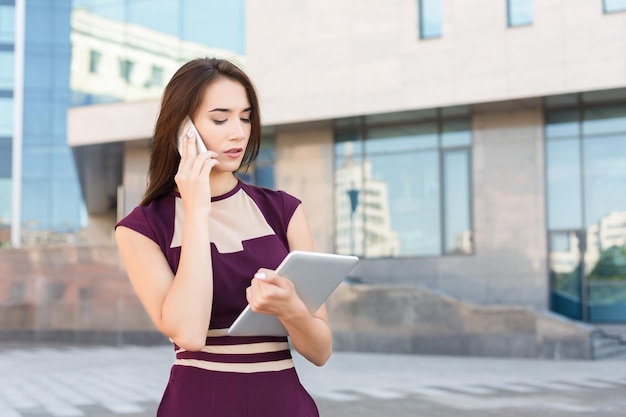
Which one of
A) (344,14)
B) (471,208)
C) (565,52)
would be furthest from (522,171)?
(344,14)

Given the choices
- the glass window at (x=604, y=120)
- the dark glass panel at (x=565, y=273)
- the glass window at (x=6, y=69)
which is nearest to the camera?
the glass window at (x=604, y=120)

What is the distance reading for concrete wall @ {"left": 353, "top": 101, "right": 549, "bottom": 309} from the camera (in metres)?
21.4

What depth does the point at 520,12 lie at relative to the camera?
2042 cm

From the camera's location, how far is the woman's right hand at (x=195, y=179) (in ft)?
7.43

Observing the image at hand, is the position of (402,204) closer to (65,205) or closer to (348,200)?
(348,200)

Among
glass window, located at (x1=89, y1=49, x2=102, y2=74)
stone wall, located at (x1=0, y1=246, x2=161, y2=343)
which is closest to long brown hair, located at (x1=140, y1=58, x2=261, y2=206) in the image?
stone wall, located at (x1=0, y1=246, x2=161, y2=343)

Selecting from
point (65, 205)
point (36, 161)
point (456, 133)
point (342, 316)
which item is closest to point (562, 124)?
point (456, 133)

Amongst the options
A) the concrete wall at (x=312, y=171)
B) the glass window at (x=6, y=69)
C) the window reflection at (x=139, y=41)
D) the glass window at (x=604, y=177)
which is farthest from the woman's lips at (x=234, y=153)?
the glass window at (x=6, y=69)

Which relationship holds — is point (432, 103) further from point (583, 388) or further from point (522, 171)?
point (583, 388)

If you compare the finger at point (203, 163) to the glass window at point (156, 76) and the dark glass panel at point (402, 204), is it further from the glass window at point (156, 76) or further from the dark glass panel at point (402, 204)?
the glass window at point (156, 76)

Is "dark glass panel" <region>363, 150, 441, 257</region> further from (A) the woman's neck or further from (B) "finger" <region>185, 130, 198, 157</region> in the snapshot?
(B) "finger" <region>185, 130, 198, 157</region>

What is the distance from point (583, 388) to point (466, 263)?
969 cm

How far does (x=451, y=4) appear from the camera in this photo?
69.2ft

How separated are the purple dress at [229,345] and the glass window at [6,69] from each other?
5720cm
